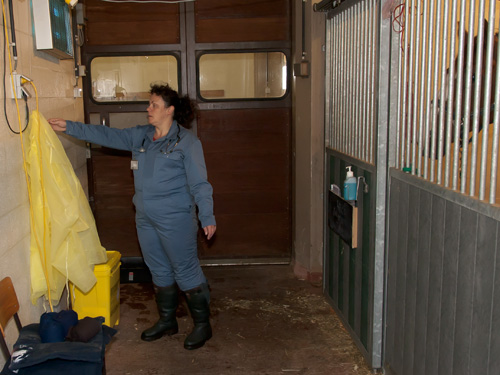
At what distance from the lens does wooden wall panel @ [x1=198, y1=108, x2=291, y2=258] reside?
456 centimetres

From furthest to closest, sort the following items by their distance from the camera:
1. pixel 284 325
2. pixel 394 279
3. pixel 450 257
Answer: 1. pixel 284 325
2. pixel 394 279
3. pixel 450 257

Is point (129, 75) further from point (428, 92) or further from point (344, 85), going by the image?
point (428, 92)

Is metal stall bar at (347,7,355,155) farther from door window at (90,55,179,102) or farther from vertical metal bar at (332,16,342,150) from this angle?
door window at (90,55,179,102)

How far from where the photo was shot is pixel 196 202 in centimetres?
314

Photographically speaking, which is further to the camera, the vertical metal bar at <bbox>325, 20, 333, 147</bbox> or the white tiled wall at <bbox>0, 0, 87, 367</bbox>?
the vertical metal bar at <bbox>325, 20, 333, 147</bbox>

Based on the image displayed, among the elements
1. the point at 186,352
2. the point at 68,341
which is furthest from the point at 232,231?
the point at 68,341

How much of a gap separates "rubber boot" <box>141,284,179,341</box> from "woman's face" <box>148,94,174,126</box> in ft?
3.48

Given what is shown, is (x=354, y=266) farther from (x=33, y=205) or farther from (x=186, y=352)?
(x=33, y=205)

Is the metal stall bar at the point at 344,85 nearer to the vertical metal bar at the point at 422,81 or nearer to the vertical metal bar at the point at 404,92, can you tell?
the vertical metal bar at the point at 404,92

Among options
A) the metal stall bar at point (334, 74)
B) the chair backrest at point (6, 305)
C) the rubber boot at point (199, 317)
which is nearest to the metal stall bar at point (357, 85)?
the metal stall bar at point (334, 74)

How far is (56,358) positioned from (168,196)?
50.4 inches

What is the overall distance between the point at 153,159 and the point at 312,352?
4.97 feet

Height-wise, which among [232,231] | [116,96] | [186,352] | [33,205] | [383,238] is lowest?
[186,352]

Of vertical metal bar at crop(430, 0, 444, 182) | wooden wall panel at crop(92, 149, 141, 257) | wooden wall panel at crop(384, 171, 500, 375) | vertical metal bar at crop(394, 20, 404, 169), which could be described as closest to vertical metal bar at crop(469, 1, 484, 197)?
wooden wall panel at crop(384, 171, 500, 375)
